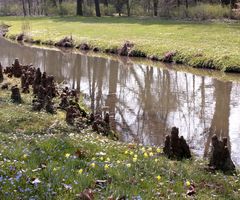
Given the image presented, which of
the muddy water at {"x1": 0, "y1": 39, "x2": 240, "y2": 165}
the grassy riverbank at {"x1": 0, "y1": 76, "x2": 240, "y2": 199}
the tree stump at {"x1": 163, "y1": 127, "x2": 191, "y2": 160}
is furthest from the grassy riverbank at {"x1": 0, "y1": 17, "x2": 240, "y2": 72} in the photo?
the grassy riverbank at {"x1": 0, "y1": 76, "x2": 240, "y2": 199}

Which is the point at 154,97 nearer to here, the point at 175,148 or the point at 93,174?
the point at 175,148

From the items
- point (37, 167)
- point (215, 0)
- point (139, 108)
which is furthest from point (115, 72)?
point (215, 0)

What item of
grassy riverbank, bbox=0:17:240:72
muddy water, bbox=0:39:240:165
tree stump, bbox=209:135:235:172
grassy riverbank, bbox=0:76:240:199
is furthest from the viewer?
grassy riverbank, bbox=0:17:240:72

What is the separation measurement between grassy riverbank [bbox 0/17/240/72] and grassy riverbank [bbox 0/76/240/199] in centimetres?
1965

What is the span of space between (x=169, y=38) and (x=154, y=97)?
17.9 meters

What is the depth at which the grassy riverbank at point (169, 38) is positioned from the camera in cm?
2997

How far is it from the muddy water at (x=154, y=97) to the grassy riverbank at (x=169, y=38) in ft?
6.18

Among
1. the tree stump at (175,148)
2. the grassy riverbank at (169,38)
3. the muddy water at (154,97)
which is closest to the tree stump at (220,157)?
the tree stump at (175,148)

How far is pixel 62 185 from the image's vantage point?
6.94 meters

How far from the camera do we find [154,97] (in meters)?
22.0

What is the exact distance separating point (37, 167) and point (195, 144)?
25.3 feet

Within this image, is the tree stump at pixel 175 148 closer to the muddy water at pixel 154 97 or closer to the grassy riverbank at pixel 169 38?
the muddy water at pixel 154 97

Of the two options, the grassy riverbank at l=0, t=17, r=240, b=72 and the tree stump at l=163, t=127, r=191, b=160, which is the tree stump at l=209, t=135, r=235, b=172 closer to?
the tree stump at l=163, t=127, r=191, b=160

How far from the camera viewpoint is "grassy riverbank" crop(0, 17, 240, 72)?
29969mm
